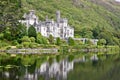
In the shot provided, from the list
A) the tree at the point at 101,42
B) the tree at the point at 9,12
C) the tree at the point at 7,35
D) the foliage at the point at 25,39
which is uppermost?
the tree at the point at 9,12

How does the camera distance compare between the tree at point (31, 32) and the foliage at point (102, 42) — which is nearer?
the tree at point (31, 32)

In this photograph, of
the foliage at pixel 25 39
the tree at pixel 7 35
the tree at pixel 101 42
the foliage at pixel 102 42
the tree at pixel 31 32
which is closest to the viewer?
the foliage at pixel 25 39

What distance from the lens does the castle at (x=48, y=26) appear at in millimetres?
118062

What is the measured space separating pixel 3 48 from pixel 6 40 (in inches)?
374

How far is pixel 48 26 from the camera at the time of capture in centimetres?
12262

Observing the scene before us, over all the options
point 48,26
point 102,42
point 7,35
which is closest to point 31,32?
point 7,35

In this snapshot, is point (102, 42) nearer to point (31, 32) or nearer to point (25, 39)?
point (31, 32)

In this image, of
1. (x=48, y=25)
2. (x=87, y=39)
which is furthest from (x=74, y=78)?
(x=87, y=39)

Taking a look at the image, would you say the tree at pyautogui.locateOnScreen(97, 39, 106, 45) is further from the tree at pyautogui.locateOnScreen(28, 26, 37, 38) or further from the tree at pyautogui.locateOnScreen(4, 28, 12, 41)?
the tree at pyautogui.locateOnScreen(4, 28, 12, 41)

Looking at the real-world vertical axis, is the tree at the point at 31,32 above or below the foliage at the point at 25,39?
above

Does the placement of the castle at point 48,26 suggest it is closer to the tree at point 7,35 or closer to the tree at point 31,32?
the tree at point 31,32

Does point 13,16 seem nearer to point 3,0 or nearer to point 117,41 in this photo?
point 3,0

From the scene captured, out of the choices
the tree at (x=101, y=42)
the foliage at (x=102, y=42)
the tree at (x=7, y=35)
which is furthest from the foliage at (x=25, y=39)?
the foliage at (x=102, y=42)

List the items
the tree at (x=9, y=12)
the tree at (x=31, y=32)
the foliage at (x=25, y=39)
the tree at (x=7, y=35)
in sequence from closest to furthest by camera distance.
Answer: the foliage at (x=25, y=39) → the tree at (x=7, y=35) → the tree at (x=9, y=12) → the tree at (x=31, y=32)
